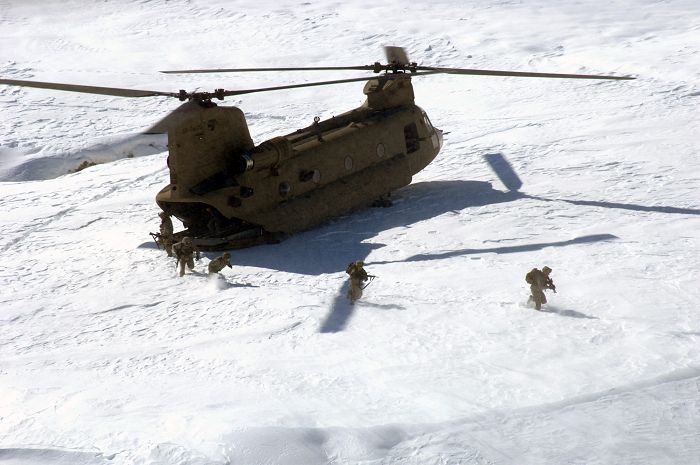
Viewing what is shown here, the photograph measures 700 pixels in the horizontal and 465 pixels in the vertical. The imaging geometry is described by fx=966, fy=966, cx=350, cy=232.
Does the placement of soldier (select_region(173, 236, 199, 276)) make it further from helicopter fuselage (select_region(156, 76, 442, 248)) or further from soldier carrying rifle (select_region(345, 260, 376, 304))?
soldier carrying rifle (select_region(345, 260, 376, 304))

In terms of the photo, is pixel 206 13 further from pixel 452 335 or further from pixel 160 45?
pixel 452 335

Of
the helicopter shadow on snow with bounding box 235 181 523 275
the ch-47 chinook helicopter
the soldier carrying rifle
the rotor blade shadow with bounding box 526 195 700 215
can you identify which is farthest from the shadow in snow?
the rotor blade shadow with bounding box 526 195 700 215

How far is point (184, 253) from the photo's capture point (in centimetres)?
1341

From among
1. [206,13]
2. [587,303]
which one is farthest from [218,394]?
[206,13]

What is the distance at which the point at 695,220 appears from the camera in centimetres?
1360

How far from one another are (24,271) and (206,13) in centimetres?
1899

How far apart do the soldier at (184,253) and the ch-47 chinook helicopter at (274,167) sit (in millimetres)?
894

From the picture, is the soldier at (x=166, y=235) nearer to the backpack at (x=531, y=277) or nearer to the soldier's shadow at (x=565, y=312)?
the backpack at (x=531, y=277)

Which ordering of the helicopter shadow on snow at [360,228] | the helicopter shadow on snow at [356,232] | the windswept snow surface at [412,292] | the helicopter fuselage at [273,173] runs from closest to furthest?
1. the windswept snow surface at [412,292]
2. the helicopter shadow on snow at [356,232]
3. the helicopter shadow on snow at [360,228]
4. the helicopter fuselage at [273,173]

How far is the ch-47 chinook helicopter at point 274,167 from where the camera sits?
14.1m

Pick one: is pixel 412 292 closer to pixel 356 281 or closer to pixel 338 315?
pixel 356 281

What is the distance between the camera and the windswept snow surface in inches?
330

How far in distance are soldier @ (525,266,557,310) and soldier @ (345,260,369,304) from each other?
2.07 meters

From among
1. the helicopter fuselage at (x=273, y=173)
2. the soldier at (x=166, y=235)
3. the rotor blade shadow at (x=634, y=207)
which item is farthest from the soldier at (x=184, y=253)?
the rotor blade shadow at (x=634, y=207)
